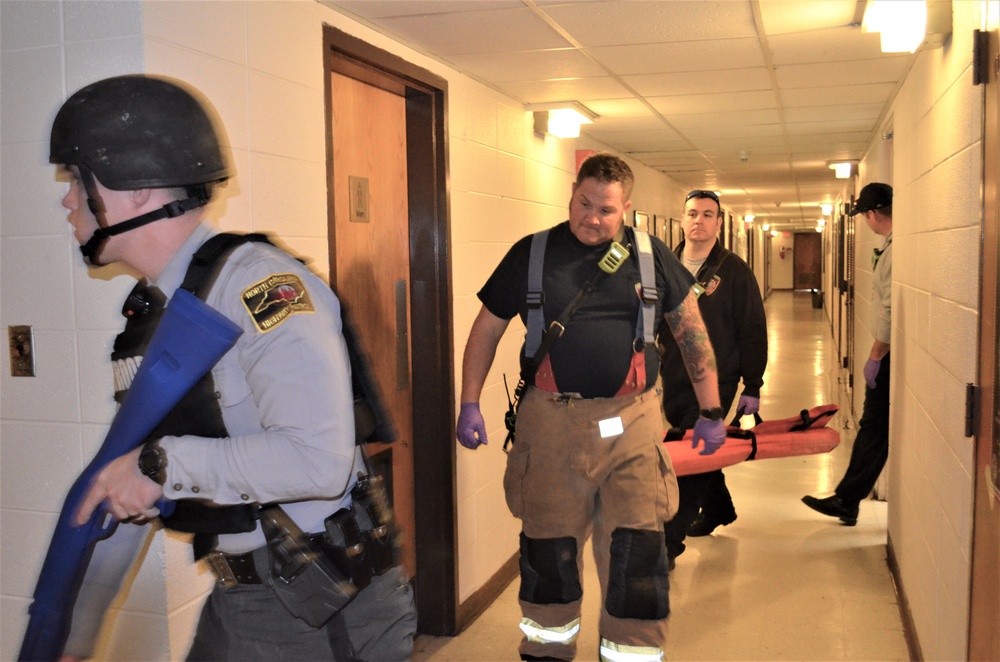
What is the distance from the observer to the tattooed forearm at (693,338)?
305cm

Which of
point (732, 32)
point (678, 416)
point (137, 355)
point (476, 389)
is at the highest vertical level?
point (732, 32)

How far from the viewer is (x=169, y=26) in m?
2.04

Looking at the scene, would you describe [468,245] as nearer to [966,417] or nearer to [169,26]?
[169,26]

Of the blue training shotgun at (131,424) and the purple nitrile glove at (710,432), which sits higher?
the blue training shotgun at (131,424)

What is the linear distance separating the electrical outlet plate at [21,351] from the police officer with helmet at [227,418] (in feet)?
2.82

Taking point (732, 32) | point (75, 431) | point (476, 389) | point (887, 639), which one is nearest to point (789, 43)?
point (732, 32)

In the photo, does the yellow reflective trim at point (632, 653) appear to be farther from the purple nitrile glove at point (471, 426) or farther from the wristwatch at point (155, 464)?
the wristwatch at point (155, 464)

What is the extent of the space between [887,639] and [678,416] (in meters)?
1.25

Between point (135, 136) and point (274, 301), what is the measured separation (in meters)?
0.34

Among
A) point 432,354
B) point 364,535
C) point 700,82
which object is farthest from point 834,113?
point 364,535

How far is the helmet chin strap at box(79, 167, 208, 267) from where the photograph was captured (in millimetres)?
1396

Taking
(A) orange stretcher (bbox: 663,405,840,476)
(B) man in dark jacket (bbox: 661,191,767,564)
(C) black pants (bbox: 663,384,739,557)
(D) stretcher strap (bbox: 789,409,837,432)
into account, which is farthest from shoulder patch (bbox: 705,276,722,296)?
(D) stretcher strap (bbox: 789,409,837,432)

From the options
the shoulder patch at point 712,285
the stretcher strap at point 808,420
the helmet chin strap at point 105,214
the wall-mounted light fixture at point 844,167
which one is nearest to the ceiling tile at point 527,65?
the shoulder patch at point 712,285

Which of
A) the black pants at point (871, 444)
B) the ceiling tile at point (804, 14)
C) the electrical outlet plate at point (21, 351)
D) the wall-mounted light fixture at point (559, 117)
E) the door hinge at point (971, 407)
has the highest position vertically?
the ceiling tile at point (804, 14)
